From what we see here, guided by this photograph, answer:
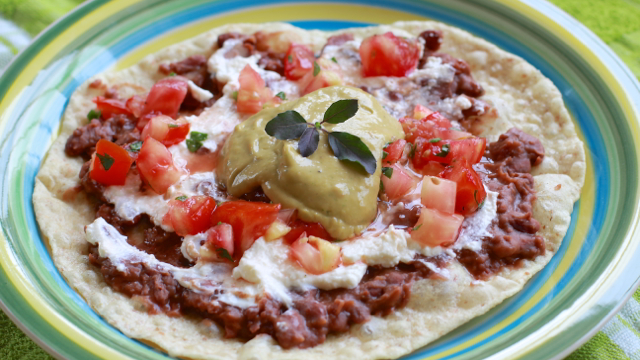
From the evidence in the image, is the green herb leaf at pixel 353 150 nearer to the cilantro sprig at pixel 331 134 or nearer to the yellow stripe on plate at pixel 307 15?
the cilantro sprig at pixel 331 134

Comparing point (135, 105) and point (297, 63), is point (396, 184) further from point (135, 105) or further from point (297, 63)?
point (135, 105)

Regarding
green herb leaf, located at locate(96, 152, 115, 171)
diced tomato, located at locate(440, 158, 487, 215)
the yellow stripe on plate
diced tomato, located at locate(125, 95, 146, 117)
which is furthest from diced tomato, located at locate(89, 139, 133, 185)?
diced tomato, located at locate(440, 158, 487, 215)

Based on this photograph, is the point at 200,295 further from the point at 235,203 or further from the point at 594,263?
the point at 594,263

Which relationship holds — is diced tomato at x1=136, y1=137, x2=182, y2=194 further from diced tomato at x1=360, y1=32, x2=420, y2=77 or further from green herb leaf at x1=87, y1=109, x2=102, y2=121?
diced tomato at x1=360, y1=32, x2=420, y2=77

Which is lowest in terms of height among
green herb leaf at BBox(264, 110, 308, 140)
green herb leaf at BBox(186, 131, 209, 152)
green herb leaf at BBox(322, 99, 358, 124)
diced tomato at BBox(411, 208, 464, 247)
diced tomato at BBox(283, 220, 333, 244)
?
diced tomato at BBox(283, 220, 333, 244)

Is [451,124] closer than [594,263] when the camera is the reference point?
No

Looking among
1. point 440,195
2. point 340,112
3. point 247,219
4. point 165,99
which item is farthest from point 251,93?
point 440,195

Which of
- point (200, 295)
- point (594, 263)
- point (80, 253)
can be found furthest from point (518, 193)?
point (80, 253)
